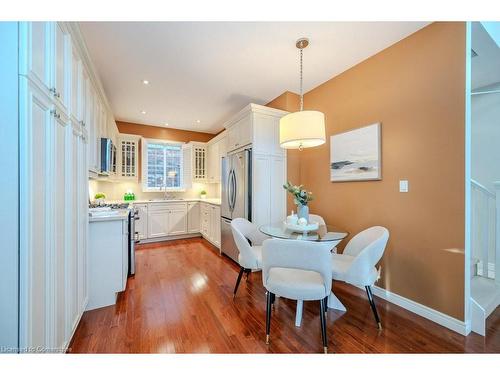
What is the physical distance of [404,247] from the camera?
2035 mm

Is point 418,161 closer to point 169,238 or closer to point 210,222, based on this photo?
point 210,222

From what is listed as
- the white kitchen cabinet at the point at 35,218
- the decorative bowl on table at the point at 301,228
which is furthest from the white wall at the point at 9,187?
the decorative bowl on table at the point at 301,228

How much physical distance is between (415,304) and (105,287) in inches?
120

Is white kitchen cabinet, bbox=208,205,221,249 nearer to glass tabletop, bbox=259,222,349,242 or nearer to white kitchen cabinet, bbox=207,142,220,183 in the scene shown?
white kitchen cabinet, bbox=207,142,220,183

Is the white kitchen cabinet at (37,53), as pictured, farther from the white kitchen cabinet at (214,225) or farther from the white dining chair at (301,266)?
the white kitchen cabinet at (214,225)

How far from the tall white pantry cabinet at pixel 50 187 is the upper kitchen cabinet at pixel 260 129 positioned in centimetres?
192

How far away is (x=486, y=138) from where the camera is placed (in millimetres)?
2764

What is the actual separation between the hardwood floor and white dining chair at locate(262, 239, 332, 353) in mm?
219

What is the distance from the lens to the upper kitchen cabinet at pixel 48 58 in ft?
3.01

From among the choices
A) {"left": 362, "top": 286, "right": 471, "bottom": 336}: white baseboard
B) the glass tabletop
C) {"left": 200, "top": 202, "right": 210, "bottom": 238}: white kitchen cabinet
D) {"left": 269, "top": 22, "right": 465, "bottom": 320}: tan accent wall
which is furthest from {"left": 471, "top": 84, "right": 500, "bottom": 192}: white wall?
{"left": 200, "top": 202, "right": 210, "bottom": 238}: white kitchen cabinet

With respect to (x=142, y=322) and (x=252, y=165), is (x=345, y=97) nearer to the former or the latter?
(x=252, y=165)

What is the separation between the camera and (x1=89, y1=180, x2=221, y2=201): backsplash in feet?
14.3

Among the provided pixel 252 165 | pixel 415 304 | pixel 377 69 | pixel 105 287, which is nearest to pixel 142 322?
pixel 105 287
